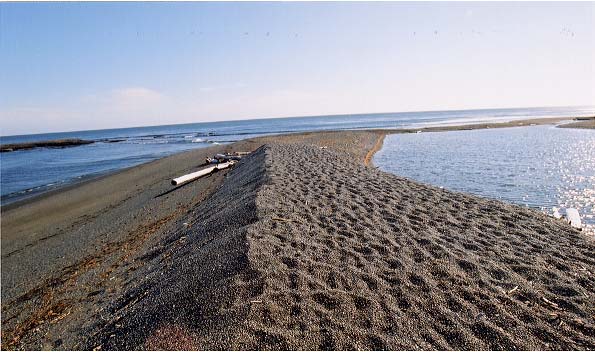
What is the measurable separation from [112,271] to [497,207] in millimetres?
8553

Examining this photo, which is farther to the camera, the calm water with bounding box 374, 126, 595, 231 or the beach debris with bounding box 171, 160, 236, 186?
the beach debris with bounding box 171, 160, 236, 186

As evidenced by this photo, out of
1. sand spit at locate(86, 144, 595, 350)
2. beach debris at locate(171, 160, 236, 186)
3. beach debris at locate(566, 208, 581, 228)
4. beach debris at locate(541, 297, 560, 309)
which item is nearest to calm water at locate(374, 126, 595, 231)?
beach debris at locate(566, 208, 581, 228)

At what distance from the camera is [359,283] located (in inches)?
164

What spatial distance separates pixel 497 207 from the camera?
311 inches

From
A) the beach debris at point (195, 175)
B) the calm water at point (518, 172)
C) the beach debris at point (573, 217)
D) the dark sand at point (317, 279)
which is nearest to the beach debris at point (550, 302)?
the dark sand at point (317, 279)

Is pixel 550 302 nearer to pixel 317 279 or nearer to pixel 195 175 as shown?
pixel 317 279

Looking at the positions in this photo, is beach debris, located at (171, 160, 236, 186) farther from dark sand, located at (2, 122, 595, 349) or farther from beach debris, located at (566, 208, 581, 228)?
beach debris, located at (566, 208, 581, 228)

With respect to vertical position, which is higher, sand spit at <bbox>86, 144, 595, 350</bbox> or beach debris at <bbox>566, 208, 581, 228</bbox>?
sand spit at <bbox>86, 144, 595, 350</bbox>

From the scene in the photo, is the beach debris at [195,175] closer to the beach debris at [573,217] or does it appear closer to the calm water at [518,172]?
the calm water at [518,172]

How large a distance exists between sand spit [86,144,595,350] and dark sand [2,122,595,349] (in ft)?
0.07

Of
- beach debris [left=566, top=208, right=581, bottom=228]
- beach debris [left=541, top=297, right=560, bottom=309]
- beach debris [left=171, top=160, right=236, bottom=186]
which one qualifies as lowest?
beach debris [left=566, top=208, right=581, bottom=228]

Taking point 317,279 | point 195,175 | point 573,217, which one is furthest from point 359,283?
point 195,175

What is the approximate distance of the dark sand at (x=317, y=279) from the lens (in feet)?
11.1

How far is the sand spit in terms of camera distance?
3.33 metres
